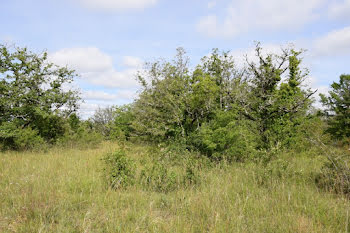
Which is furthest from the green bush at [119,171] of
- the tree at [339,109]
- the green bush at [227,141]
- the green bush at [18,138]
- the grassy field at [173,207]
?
the tree at [339,109]

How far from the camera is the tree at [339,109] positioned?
1933 cm

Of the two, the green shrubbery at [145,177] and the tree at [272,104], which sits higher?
the tree at [272,104]

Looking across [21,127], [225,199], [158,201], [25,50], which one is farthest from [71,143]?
[225,199]

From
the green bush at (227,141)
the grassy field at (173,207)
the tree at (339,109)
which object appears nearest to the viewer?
the grassy field at (173,207)

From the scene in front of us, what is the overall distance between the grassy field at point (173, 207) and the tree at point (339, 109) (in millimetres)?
17606

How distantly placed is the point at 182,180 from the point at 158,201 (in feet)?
4.16

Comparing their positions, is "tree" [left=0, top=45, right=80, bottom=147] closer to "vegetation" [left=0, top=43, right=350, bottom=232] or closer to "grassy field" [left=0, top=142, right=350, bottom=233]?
"vegetation" [left=0, top=43, right=350, bottom=232]

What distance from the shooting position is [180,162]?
25.8ft

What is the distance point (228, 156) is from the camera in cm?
805

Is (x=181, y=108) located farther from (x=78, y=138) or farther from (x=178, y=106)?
(x=78, y=138)

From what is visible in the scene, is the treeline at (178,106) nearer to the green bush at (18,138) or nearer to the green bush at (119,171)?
the green bush at (18,138)

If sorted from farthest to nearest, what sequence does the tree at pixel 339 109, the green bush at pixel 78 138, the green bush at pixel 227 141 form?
the tree at pixel 339 109 < the green bush at pixel 78 138 < the green bush at pixel 227 141

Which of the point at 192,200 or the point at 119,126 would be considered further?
the point at 119,126

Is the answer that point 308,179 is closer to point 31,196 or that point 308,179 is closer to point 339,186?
point 339,186
